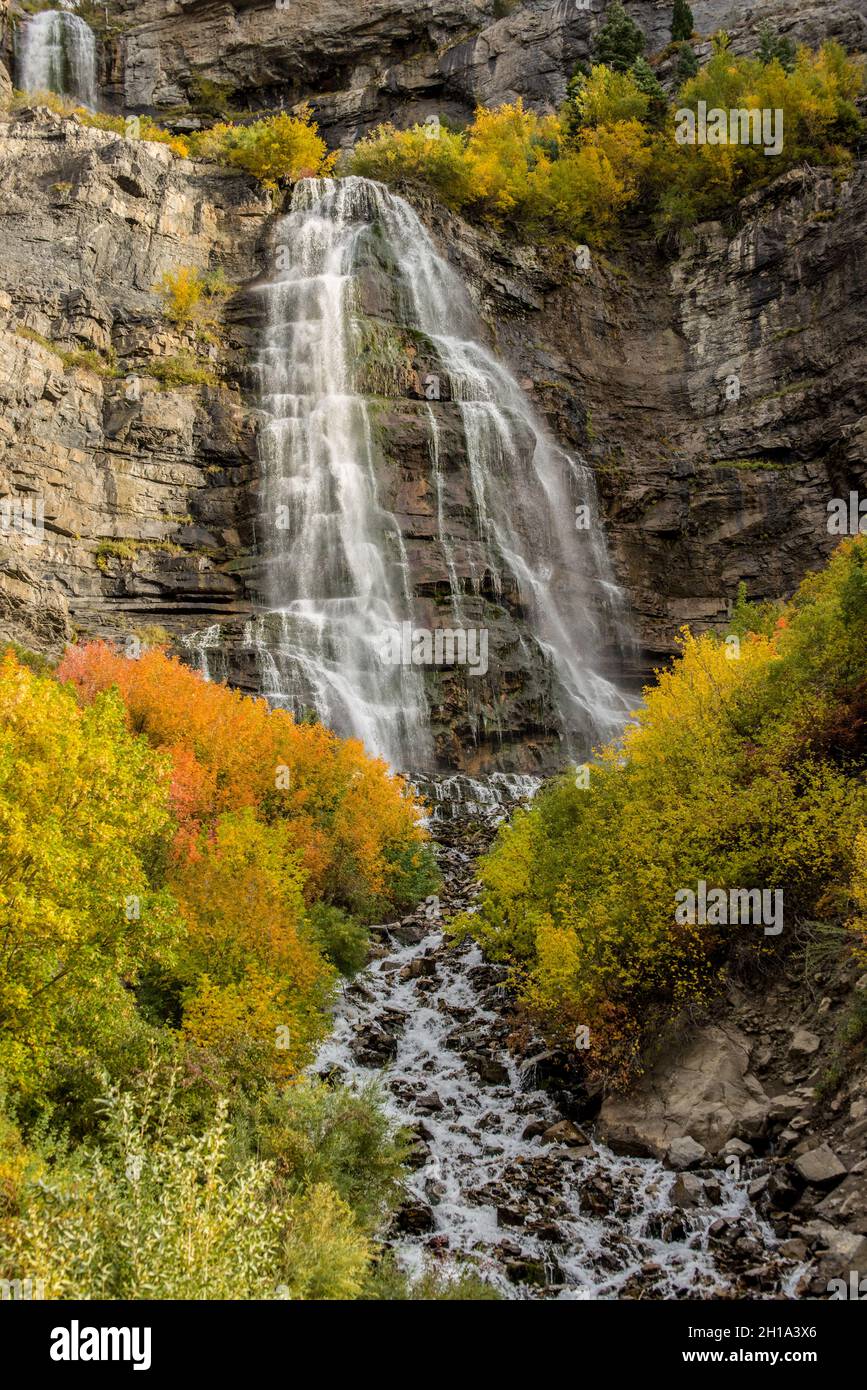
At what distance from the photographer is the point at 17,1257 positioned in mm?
7730

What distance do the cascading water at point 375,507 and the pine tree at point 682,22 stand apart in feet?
98.4

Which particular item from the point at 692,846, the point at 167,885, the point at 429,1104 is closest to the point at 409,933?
the point at 429,1104

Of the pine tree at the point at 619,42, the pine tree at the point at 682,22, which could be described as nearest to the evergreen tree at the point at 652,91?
the pine tree at the point at 619,42

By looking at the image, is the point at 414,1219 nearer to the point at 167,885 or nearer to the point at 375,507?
the point at 167,885

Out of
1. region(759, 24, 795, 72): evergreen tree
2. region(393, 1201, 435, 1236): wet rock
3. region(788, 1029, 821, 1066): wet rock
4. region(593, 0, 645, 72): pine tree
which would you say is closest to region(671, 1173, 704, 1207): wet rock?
region(788, 1029, 821, 1066): wet rock

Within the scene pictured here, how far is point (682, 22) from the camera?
67750 millimetres

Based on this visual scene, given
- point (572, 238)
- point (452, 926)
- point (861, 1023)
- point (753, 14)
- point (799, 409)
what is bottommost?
point (861, 1023)

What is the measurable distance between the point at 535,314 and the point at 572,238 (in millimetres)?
7825

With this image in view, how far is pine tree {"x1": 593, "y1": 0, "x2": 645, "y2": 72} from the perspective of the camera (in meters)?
66.6

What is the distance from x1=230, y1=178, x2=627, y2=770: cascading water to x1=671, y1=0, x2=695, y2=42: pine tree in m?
30.0

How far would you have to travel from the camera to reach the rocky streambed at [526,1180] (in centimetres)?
1238

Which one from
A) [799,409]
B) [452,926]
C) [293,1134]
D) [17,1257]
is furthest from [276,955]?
[799,409]

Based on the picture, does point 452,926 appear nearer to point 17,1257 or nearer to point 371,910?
point 371,910

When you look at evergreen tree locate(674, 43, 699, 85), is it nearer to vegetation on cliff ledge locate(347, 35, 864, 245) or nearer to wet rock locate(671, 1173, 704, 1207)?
vegetation on cliff ledge locate(347, 35, 864, 245)
